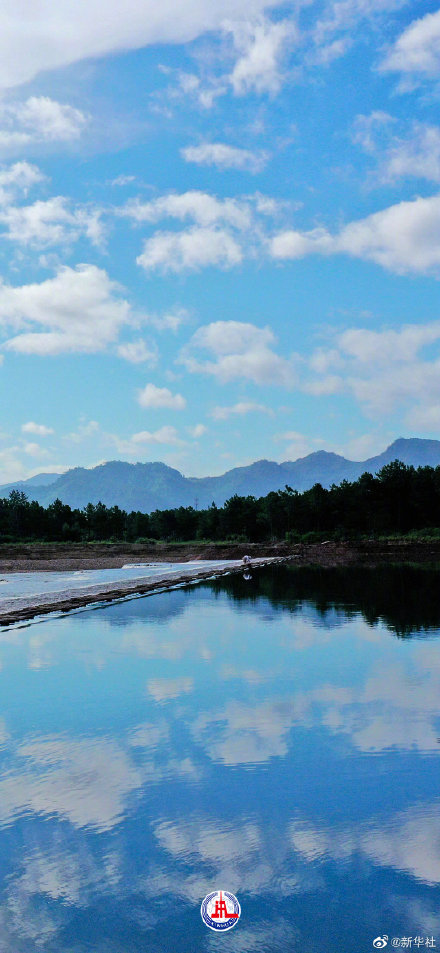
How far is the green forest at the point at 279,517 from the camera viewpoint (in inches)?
4658

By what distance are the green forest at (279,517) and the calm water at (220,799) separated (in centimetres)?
9875

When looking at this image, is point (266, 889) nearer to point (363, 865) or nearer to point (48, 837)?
point (363, 865)

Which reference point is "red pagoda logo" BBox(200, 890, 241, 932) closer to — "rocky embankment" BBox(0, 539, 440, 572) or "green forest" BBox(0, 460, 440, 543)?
"rocky embankment" BBox(0, 539, 440, 572)

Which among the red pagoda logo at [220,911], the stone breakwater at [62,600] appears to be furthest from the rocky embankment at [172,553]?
the red pagoda logo at [220,911]

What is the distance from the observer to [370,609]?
24766mm

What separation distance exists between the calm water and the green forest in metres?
98.7

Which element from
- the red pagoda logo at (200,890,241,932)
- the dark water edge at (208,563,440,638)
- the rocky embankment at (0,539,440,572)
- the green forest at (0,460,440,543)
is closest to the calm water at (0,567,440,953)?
the red pagoda logo at (200,890,241,932)

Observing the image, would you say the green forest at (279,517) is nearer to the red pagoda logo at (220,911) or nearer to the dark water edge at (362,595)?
the dark water edge at (362,595)

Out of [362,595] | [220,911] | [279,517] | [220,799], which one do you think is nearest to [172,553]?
[279,517]

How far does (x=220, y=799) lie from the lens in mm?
7617

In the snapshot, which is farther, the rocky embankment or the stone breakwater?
the rocky embankment

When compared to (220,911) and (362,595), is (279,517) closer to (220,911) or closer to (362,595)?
(362,595)

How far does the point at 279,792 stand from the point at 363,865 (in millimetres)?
1780

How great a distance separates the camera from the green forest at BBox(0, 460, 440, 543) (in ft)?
388
